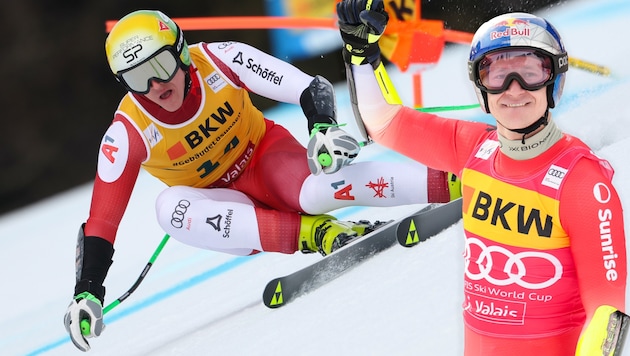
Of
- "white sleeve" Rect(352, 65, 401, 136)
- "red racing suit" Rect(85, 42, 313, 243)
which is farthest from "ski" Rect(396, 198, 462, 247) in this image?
"white sleeve" Rect(352, 65, 401, 136)

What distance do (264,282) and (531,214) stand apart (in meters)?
→ 2.45

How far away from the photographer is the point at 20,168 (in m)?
6.21

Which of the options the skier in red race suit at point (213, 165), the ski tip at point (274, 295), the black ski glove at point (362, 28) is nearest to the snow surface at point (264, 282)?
the ski tip at point (274, 295)


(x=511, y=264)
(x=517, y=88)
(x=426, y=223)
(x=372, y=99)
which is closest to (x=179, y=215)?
(x=426, y=223)

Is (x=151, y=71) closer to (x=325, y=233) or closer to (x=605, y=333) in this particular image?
(x=325, y=233)

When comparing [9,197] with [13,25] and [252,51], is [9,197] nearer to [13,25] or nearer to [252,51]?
[13,25]

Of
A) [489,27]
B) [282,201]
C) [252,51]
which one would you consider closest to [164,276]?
[282,201]

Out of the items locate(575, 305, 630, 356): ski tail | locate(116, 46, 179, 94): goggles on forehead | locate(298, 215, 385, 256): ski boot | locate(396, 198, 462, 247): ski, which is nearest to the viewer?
locate(575, 305, 630, 356): ski tail

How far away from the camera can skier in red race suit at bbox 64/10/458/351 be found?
3.36 m

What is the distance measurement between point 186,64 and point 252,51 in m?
0.29

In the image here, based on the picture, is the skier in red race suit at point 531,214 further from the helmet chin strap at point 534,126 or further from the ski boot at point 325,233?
the ski boot at point 325,233

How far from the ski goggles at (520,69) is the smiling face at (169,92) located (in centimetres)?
184

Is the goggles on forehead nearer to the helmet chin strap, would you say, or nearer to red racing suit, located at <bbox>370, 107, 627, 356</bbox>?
red racing suit, located at <bbox>370, 107, 627, 356</bbox>

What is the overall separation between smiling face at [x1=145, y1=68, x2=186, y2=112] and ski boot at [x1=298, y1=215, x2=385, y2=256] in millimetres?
689
